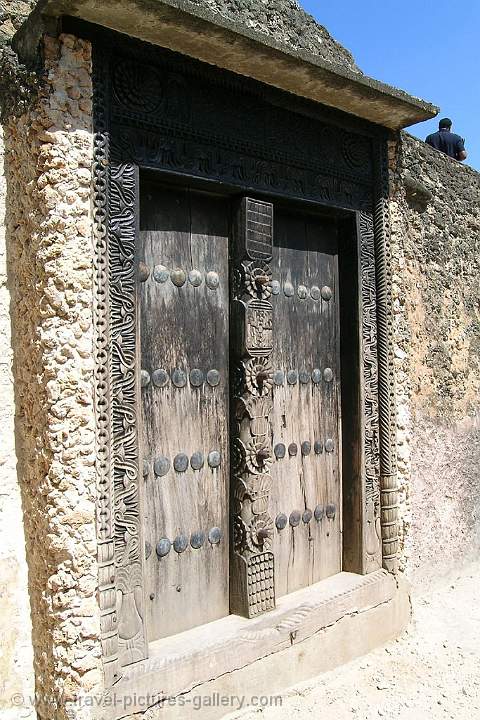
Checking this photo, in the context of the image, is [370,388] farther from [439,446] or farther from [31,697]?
[31,697]

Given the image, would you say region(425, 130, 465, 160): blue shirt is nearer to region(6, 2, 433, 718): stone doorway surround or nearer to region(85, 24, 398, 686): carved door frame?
region(85, 24, 398, 686): carved door frame

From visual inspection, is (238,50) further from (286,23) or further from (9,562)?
(9,562)

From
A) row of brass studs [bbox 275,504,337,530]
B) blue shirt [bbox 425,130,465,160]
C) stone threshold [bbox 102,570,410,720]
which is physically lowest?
stone threshold [bbox 102,570,410,720]

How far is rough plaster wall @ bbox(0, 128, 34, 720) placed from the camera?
218cm

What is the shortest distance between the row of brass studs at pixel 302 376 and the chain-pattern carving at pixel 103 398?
39.0 inches

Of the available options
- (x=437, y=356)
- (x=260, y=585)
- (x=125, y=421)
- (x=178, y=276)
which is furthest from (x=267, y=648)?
(x=437, y=356)

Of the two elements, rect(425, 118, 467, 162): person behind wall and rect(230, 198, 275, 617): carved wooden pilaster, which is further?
rect(425, 118, 467, 162): person behind wall

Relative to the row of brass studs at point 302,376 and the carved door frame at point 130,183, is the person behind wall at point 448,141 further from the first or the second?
the row of brass studs at point 302,376

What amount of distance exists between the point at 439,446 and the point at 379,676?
1461mm

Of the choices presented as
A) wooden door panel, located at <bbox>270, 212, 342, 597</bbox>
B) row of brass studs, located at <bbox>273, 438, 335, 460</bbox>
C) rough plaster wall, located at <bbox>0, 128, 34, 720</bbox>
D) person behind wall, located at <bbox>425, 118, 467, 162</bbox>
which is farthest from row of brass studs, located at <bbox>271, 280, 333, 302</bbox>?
person behind wall, located at <bbox>425, 118, 467, 162</bbox>

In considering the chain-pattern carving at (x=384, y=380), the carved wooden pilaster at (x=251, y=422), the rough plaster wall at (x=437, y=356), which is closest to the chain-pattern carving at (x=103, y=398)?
the carved wooden pilaster at (x=251, y=422)

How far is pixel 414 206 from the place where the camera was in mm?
3758

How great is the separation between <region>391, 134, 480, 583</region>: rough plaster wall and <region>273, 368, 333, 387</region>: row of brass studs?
0.42m

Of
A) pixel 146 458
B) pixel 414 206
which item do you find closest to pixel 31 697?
pixel 146 458
